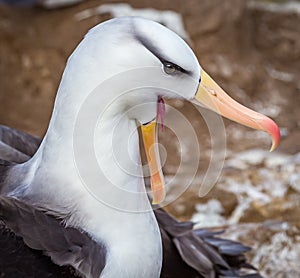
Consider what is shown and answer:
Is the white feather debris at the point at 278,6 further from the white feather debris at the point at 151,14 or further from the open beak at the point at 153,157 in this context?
the open beak at the point at 153,157

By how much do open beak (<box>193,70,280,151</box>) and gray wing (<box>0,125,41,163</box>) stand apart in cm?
82

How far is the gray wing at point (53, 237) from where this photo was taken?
2.23 m

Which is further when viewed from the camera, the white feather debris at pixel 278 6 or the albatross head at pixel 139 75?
the white feather debris at pixel 278 6

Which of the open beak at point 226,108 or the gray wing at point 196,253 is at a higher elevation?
the open beak at point 226,108

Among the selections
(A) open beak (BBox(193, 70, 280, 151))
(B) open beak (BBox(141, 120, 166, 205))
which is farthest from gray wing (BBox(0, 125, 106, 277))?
(A) open beak (BBox(193, 70, 280, 151))

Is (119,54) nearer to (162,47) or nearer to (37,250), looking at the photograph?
(162,47)

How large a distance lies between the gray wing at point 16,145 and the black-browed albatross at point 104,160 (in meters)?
0.23

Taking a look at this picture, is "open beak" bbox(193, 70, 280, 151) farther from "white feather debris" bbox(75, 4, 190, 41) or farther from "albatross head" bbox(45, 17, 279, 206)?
"white feather debris" bbox(75, 4, 190, 41)

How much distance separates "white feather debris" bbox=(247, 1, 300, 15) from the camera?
6129 millimetres

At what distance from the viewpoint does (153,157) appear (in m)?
2.40

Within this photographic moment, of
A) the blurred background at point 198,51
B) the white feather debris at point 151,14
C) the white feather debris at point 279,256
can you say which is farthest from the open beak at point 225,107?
the white feather debris at point 151,14

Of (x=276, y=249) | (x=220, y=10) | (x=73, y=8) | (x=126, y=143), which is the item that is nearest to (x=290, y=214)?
(x=276, y=249)

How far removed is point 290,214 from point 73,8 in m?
2.64

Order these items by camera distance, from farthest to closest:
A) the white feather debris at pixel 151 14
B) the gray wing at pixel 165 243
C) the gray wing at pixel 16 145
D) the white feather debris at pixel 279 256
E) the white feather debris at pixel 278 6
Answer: the white feather debris at pixel 278 6 → the white feather debris at pixel 151 14 → the white feather debris at pixel 279 256 → the gray wing at pixel 16 145 → the gray wing at pixel 165 243
